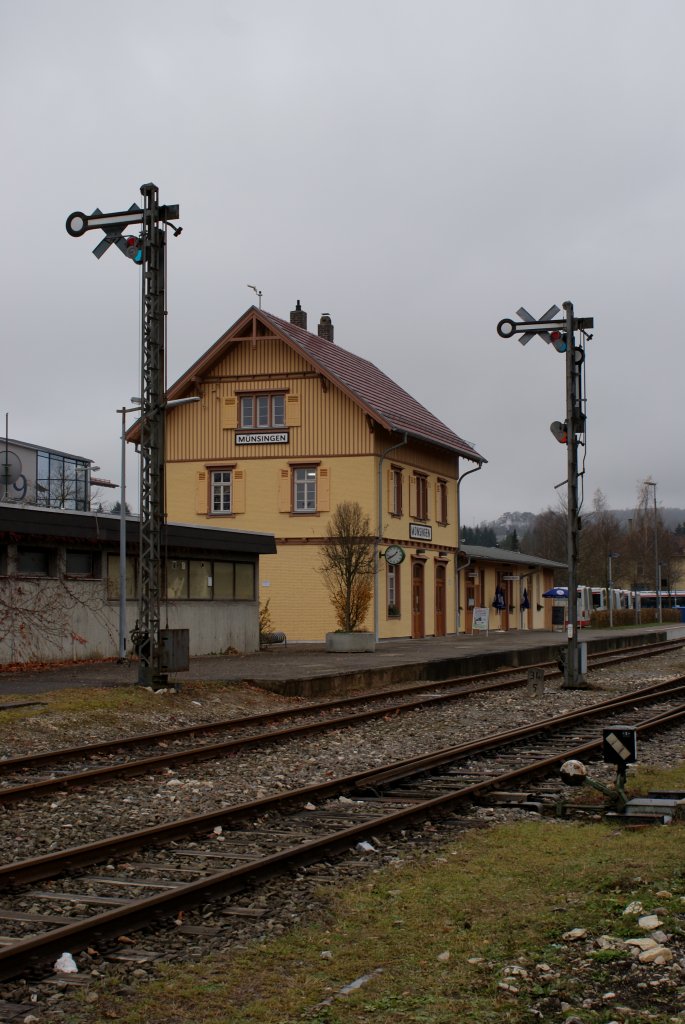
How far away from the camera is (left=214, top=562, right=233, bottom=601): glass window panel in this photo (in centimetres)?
2834

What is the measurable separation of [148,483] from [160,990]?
13.6 meters

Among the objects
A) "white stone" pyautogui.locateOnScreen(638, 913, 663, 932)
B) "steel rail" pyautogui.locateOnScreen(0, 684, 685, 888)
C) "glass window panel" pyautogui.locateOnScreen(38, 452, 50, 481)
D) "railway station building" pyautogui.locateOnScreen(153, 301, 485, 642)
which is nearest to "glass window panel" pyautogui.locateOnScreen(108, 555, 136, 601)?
"steel rail" pyautogui.locateOnScreen(0, 684, 685, 888)

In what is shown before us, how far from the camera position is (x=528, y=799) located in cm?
996

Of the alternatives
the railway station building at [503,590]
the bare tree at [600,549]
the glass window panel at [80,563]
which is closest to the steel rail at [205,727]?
the glass window panel at [80,563]

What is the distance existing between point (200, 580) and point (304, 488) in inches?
462

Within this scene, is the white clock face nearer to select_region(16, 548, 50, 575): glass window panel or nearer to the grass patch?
select_region(16, 548, 50, 575): glass window panel

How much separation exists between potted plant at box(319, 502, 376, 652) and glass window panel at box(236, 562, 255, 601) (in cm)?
253

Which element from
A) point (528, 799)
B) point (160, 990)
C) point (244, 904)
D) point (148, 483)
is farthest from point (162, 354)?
point (160, 990)

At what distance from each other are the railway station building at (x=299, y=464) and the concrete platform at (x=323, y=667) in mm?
2121

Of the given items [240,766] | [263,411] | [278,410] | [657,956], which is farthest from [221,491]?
[657,956]

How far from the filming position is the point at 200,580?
90.4 ft

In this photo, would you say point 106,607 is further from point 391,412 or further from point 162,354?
point 391,412

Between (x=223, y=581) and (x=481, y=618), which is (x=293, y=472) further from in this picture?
(x=223, y=581)

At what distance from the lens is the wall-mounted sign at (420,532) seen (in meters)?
40.3
